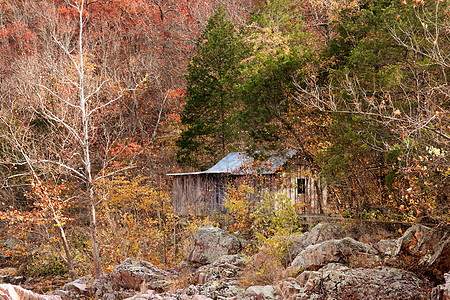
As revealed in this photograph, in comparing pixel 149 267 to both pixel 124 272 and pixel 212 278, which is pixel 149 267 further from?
pixel 212 278

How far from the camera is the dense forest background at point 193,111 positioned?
978cm

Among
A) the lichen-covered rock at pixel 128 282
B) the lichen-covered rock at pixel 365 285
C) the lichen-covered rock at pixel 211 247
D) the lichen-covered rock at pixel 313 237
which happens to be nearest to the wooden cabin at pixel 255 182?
the lichen-covered rock at pixel 313 237

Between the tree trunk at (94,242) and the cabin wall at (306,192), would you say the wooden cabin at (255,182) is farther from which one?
the tree trunk at (94,242)

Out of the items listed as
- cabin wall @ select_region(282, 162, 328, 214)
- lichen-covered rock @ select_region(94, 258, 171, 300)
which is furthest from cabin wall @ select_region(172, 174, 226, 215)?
lichen-covered rock @ select_region(94, 258, 171, 300)

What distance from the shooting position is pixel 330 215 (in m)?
13.7

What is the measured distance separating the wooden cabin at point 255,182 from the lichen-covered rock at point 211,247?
2.40 metres

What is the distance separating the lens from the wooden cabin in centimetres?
1510

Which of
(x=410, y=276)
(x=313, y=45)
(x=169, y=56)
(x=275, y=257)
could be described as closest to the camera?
(x=410, y=276)

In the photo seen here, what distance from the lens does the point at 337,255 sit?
29.7 ft

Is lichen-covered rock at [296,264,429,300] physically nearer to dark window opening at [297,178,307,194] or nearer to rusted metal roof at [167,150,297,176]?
rusted metal roof at [167,150,297,176]

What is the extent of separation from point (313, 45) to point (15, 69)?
15810mm

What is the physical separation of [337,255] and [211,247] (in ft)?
16.0

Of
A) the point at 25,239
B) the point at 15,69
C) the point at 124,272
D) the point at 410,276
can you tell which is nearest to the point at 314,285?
the point at 410,276

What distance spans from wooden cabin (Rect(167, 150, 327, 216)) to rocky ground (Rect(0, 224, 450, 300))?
2.98 metres
